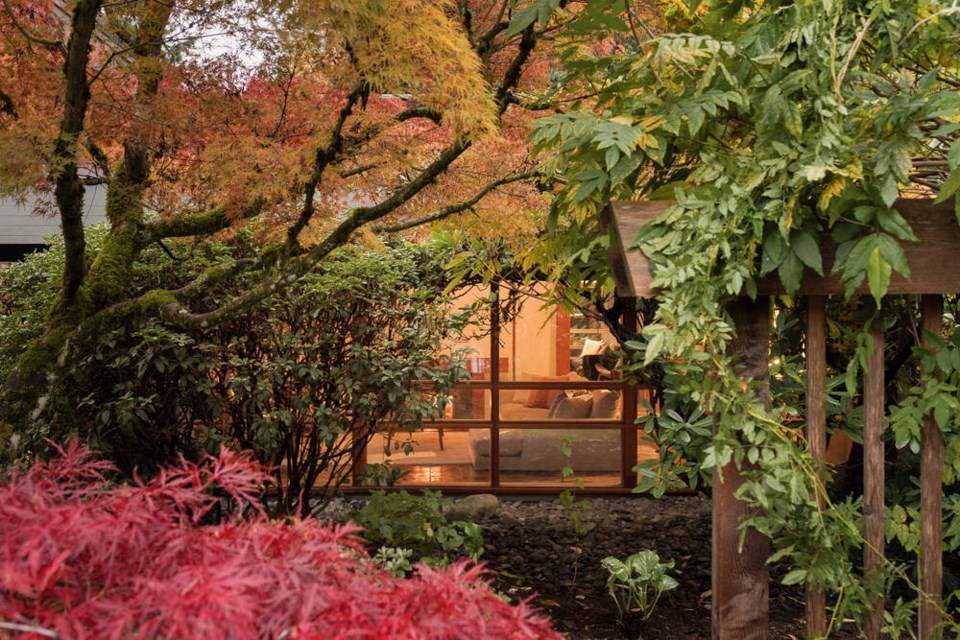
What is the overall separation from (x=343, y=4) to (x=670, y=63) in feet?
3.64

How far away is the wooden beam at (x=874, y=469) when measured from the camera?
2.21 meters

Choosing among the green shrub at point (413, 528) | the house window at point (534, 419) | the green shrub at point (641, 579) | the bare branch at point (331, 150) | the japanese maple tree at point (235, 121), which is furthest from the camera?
the house window at point (534, 419)

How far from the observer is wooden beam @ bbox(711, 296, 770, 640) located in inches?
87.8

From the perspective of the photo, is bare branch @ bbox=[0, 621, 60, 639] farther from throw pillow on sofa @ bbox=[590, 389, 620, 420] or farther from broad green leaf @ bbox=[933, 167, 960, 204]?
throw pillow on sofa @ bbox=[590, 389, 620, 420]

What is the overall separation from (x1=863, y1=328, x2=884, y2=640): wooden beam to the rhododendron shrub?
4.23 feet

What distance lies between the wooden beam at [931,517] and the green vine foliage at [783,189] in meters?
0.06

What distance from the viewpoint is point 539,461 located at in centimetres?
803

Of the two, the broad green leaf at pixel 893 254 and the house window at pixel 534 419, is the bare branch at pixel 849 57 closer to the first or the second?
the broad green leaf at pixel 893 254

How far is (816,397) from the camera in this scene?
7.30 ft

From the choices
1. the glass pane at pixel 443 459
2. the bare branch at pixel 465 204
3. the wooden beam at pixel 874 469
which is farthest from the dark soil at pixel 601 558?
the bare branch at pixel 465 204

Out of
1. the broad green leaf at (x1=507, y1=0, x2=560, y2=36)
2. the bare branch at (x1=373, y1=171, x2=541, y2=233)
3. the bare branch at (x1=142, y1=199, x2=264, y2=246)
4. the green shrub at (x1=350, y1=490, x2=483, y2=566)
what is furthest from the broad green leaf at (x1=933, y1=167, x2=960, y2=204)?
the green shrub at (x1=350, y1=490, x2=483, y2=566)

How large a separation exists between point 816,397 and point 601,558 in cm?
353

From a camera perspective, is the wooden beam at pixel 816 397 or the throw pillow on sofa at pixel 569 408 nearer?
the wooden beam at pixel 816 397

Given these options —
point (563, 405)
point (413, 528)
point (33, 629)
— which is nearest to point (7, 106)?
point (413, 528)
